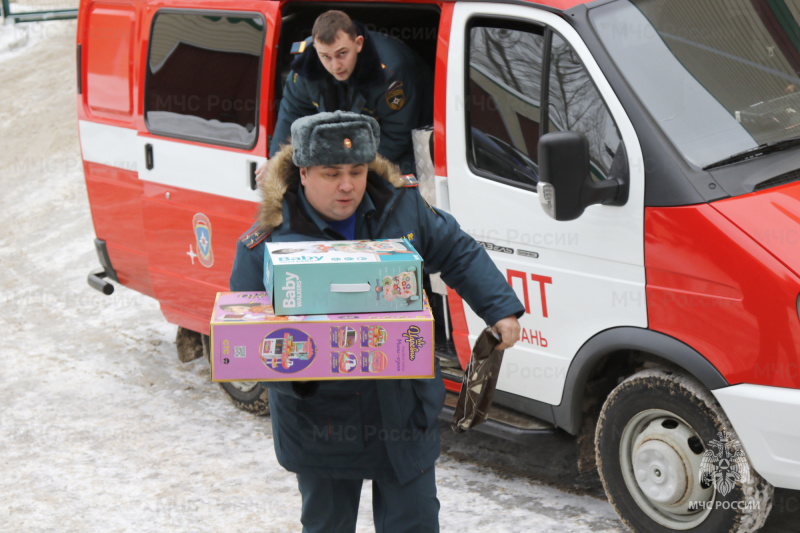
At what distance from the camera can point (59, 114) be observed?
45.5 feet

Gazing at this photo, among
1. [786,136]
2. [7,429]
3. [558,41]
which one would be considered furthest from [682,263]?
[7,429]

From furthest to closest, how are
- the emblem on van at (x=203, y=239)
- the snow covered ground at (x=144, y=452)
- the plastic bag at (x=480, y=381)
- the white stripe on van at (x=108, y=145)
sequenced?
the white stripe on van at (x=108, y=145) < the emblem on van at (x=203, y=239) < the snow covered ground at (x=144, y=452) < the plastic bag at (x=480, y=381)

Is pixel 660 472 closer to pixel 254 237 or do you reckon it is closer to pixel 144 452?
pixel 254 237

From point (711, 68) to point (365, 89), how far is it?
5.77 ft

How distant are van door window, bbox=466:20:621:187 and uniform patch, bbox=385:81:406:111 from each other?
68 cm

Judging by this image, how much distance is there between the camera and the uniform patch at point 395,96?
5145 mm

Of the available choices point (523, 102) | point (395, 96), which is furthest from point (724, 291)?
point (395, 96)

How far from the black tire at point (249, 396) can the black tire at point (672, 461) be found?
87.2 inches

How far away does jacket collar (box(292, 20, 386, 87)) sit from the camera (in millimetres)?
5102

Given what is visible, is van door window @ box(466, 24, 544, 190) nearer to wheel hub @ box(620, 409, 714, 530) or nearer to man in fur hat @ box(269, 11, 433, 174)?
man in fur hat @ box(269, 11, 433, 174)

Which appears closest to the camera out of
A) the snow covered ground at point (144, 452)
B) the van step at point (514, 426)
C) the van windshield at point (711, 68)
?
the van windshield at point (711, 68)

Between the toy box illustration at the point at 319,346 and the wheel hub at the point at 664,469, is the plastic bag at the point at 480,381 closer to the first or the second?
the toy box illustration at the point at 319,346

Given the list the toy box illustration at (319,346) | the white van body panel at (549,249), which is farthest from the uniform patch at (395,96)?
the toy box illustration at (319,346)

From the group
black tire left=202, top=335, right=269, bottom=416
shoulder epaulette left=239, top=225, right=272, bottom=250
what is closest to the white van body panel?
shoulder epaulette left=239, top=225, right=272, bottom=250
